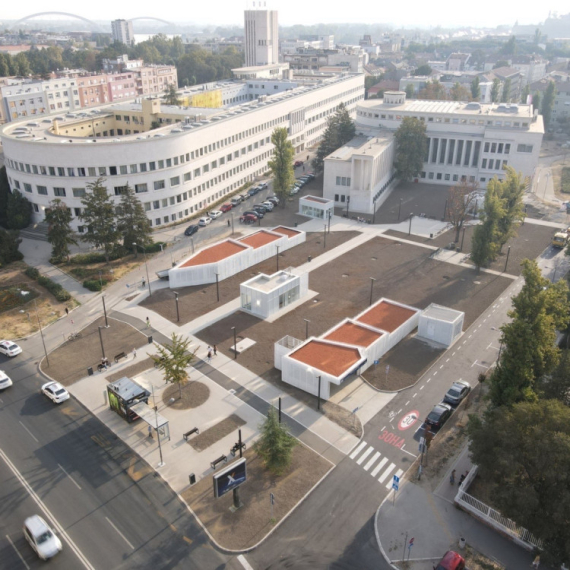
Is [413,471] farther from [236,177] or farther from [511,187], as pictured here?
[236,177]

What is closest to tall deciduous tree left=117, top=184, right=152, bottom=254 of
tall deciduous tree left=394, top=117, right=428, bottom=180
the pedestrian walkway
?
the pedestrian walkway

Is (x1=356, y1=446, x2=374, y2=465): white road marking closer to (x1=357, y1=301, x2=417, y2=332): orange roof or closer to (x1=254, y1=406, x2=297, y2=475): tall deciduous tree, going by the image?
(x1=254, y1=406, x2=297, y2=475): tall deciduous tree

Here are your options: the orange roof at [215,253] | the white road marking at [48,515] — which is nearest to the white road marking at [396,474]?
the white road marking at [48,515]

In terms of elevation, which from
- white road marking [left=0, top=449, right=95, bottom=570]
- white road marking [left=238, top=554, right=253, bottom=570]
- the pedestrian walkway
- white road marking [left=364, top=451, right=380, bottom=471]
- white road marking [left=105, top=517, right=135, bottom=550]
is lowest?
white road marking [left=0, top=449, right=95, bottom=570]

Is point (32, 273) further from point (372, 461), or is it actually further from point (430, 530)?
point (430, 530)

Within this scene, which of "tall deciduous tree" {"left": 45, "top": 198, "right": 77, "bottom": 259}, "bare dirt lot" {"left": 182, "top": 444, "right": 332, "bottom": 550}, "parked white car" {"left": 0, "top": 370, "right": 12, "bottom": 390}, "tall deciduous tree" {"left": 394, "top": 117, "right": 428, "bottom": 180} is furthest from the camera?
"tall deciduous tree" {"left": 394, "top": 117, "right": 428, "bottom": 180}

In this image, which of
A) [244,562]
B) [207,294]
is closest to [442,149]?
[207,294]
